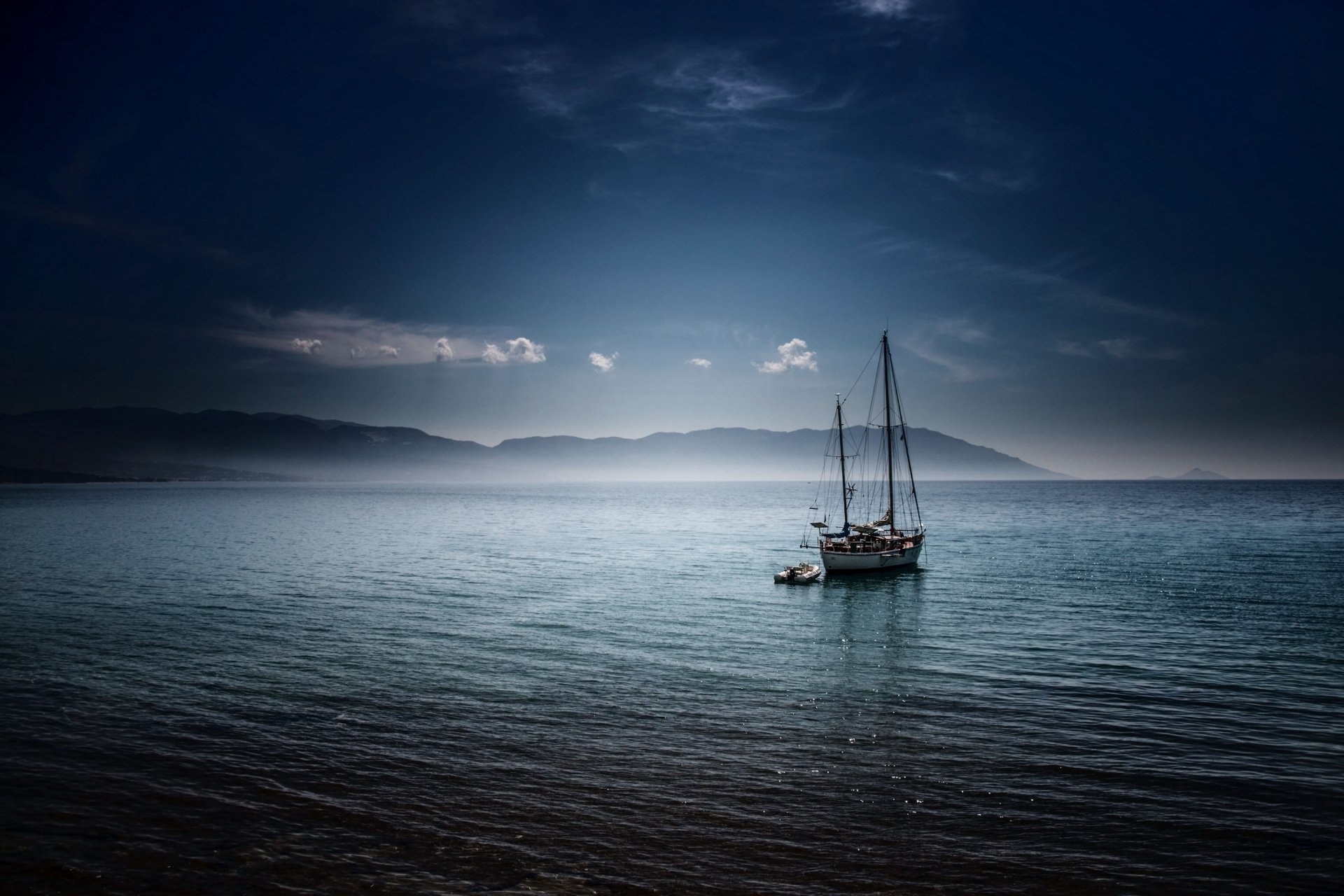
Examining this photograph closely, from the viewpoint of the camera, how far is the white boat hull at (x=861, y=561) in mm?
61781

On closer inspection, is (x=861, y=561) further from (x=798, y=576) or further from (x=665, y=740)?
(x=665, y=740)

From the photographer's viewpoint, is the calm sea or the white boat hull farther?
the white boat hull

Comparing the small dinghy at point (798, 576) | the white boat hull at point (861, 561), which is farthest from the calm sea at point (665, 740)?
the white boat hull at point (861, 561)

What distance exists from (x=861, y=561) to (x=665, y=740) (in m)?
45.2

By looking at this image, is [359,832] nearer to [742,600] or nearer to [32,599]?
[742,600]

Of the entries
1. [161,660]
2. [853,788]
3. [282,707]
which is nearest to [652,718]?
[853,788]

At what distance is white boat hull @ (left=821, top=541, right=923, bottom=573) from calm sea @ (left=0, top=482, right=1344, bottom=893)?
10.8m

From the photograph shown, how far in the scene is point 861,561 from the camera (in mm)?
62375

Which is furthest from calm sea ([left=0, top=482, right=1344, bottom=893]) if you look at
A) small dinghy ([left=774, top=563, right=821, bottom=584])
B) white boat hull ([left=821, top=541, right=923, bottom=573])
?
white boat hull ([left=821, top=541, right=923, bottom=573])

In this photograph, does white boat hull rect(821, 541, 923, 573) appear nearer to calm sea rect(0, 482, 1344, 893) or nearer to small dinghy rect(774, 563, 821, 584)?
small dinghy rect(774, 563, 821, 584)

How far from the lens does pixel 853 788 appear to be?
17.2 m

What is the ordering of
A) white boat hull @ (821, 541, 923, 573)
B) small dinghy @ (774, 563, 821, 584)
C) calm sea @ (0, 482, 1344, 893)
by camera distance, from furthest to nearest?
white boat hull @ (821, 541, 923, 573), small dinghy @ (774, 563, 821, 584), calm sea @ (0, 482, 1344, 893)

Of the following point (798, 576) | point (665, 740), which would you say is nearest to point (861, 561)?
point (798, 576)

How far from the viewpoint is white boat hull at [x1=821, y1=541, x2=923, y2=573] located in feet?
203
